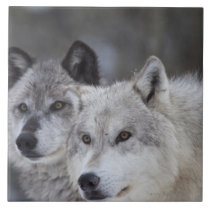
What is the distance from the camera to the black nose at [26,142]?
9.65 feet

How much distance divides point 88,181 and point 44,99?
83cm

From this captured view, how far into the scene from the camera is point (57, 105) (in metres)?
3.04

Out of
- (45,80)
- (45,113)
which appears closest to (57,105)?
(45,113)

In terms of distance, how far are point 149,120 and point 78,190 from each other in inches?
33.6

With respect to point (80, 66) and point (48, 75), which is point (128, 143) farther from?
point (48, 75)

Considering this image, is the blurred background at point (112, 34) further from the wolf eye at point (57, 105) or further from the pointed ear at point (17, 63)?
the wolf eye at point (57, 105)

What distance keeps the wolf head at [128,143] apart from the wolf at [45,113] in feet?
0.48

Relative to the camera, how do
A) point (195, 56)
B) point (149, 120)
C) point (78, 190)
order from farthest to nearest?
point (195, 56)
point (78, 190)
point (149, 120)

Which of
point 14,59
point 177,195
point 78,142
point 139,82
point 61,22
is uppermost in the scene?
point 61,22

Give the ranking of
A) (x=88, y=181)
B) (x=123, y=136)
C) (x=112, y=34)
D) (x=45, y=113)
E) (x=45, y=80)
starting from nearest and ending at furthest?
1. (x=88, y=181)
2. (x=123, y=136)
3. (x=45, y=113)
4. (x=45, y=80)
5. (x=112, y=34)

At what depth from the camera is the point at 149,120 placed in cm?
281

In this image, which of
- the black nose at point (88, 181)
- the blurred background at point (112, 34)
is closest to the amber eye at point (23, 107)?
the blurred background at point (112, 34)
